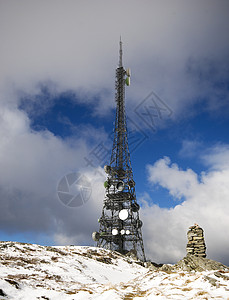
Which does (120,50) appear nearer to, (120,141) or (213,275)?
(120,141)

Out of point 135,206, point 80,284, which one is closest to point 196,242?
point 80,284

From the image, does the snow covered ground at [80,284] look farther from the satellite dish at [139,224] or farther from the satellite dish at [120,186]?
the satellite dish at [120,186]

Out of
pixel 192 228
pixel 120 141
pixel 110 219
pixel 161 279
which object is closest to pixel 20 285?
pixel 161 279

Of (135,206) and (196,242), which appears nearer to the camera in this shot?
(196,242)

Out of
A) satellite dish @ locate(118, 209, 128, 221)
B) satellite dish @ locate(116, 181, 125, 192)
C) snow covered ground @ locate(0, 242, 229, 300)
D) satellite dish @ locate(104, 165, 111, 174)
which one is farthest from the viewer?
satellite dish @ locate(104, 165, 111, 174)

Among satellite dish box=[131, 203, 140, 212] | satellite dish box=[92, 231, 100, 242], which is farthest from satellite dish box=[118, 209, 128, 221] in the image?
satellite dish box=[92, 231, 100, 242]

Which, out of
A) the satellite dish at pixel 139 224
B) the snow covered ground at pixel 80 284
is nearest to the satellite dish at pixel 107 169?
the satellite dish at pixel 139 224

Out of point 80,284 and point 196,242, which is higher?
point 196,242

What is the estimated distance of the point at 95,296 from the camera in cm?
964

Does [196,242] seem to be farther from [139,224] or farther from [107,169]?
[107,169]

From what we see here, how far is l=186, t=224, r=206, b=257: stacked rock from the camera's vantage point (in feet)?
49.2

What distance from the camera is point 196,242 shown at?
603 inches

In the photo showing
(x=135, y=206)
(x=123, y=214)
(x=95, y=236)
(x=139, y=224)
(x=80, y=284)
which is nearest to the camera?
(x=80, y=284)

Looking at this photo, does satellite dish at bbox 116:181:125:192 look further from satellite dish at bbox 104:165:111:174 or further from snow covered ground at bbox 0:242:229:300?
snow covered ground at bbox 0:242:229:300
